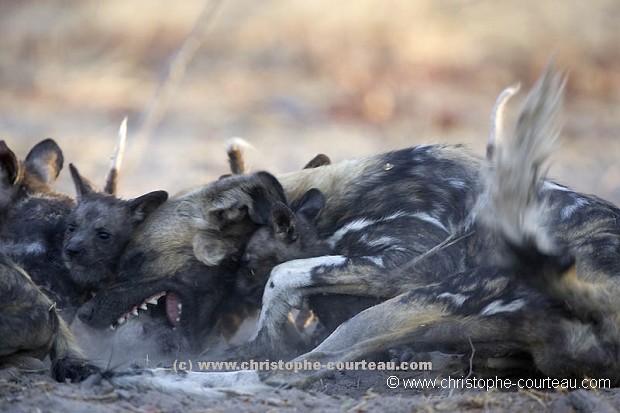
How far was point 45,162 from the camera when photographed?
4.18 metres

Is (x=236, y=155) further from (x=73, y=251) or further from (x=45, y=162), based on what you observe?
(x=73, y=251)

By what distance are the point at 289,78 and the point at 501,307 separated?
610 centimetres

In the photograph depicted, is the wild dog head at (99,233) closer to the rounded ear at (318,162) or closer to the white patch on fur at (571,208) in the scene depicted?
the rounded ear at (318,162)

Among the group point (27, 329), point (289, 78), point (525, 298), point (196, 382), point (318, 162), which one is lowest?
point (196, 382)

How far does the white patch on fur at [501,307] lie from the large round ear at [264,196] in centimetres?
83

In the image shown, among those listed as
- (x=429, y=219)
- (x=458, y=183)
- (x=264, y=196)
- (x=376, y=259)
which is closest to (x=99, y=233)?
(x=264, y=196)

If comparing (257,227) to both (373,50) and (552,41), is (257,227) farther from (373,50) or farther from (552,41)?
(552,41)

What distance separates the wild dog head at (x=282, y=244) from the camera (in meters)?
3.56

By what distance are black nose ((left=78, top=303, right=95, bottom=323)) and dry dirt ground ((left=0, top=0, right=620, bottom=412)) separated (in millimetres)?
2519

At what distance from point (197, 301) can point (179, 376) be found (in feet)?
1.96

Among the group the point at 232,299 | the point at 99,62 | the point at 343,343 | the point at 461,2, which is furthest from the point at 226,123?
the point at 343,343

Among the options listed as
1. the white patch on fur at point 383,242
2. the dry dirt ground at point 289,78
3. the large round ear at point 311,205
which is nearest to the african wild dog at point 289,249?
the large round ear at point 311,205

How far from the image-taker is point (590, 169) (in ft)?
24.0

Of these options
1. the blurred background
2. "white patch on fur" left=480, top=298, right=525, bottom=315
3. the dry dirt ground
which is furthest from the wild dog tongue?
the blurred background
